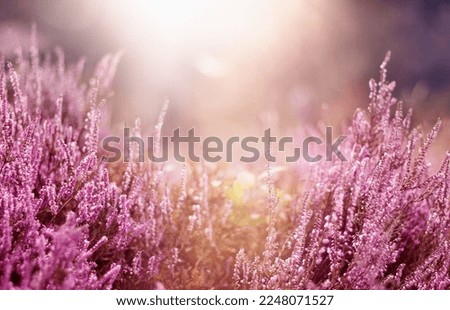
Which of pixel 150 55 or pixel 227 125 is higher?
pixel 150 55

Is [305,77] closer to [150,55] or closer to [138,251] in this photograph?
[150,55]

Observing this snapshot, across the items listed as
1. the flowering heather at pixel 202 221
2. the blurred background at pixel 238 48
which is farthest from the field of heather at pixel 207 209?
the blurred background at pixel 238 48

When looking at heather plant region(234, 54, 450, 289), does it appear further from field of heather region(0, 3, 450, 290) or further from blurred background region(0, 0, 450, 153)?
blurred background region(0, 0, 450, 153)

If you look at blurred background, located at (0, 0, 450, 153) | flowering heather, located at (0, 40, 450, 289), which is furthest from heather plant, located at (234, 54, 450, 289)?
blurred background, located at (0, 0, 450, 153)

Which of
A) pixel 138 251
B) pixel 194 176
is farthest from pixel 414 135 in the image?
pixel 138 251

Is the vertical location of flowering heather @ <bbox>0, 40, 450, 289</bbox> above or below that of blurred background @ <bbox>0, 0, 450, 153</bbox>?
below
